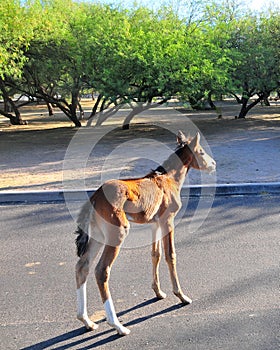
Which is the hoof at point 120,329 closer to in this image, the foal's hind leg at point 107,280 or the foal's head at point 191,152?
the foal's hind leg at point 107,280

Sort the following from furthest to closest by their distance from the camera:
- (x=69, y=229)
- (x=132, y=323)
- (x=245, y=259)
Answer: (x=69, y=229) < (x=245, y=259) < (x=132, y=323)

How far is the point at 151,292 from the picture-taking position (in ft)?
12.0

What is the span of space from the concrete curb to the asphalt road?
113 centimetres

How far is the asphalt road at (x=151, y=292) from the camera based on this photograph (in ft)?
9.70

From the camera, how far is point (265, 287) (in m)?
3.68

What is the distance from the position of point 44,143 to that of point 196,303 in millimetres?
11463

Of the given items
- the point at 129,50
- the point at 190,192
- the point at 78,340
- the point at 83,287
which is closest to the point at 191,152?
the point at 83,287

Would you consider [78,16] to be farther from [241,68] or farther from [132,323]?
[132,323]

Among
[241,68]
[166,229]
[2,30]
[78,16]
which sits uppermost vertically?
[78,16]

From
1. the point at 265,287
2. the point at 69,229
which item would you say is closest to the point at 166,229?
the point at 265,287

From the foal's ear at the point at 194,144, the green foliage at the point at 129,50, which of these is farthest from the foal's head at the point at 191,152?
the green foliage at the point at 129,50

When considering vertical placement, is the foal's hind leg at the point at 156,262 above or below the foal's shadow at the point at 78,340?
above

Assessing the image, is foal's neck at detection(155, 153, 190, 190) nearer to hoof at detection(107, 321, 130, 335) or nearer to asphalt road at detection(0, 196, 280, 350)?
asphalt road at detection(0, 196, 280, 350)

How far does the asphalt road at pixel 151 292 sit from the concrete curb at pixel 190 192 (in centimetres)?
113
